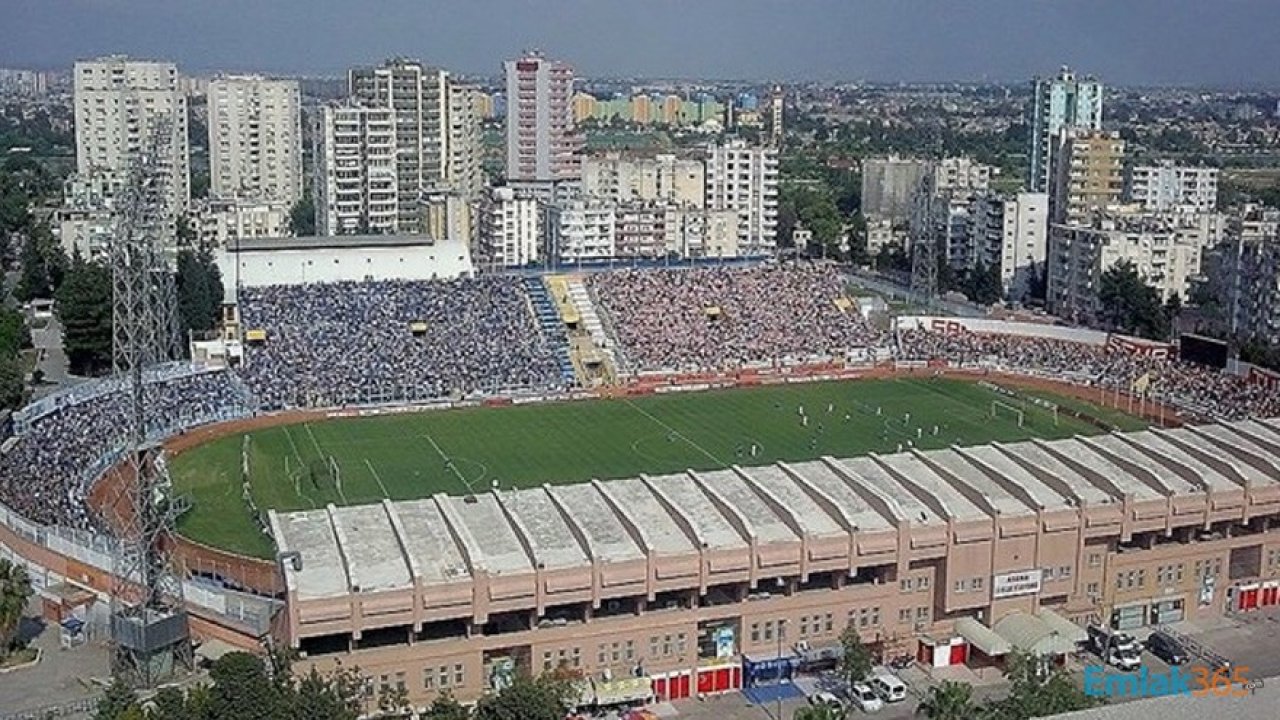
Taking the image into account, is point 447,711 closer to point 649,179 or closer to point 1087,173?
point 1087,173

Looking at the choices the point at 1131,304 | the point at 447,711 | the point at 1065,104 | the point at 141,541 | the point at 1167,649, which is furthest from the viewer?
A: the point at 1065,104

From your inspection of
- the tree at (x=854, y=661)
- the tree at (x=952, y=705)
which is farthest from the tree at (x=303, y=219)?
the tree at (x=952, y=705)

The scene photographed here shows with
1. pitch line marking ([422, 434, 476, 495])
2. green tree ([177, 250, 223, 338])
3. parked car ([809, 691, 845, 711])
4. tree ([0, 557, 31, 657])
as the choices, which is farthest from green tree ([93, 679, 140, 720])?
green tree ([177, 250, 223, 338])

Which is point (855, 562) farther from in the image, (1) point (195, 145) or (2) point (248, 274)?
(1) point (195, 145)

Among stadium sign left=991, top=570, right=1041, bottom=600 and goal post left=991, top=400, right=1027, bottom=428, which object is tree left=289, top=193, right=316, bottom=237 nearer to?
goal post left=991, top=400, right=1027, bottom=428

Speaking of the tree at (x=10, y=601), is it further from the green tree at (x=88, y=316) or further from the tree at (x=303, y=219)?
the tree at (x=303, y=219)

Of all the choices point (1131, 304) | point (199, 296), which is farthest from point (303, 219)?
point (1131, 304)
